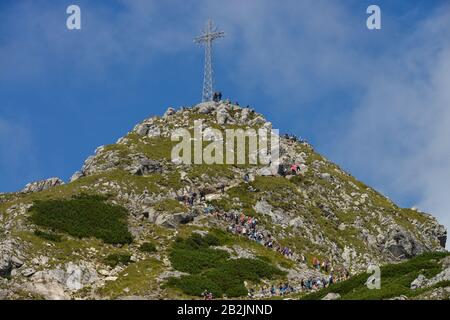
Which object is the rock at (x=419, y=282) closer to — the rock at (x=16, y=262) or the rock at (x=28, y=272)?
the rock at (x=28, y=272)

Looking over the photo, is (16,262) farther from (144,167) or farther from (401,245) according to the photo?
(401,245)

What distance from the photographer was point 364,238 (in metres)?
97.8

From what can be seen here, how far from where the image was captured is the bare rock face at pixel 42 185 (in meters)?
103

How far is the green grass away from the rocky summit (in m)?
0.31

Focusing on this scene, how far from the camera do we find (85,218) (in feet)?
270

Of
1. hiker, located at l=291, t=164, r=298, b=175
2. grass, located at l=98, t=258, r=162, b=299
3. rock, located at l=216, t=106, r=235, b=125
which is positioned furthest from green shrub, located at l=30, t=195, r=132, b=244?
rock, located at l=216, t=106, r=235, b=125

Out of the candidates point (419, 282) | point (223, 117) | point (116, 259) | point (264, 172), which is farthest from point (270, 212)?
point (419, 282)

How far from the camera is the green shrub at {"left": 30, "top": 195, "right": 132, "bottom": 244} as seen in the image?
3095 inches

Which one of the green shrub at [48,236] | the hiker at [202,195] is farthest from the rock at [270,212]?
the green shrub at [48,236]

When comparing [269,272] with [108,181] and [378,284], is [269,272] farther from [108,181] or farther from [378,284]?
[108,181]

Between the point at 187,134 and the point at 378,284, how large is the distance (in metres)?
67.6

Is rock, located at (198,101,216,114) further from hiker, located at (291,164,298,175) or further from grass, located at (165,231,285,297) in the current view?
grass, located at (165,231,285,297)

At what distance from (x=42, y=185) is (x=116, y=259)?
34.9 metres

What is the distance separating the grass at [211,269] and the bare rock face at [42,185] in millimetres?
29723
